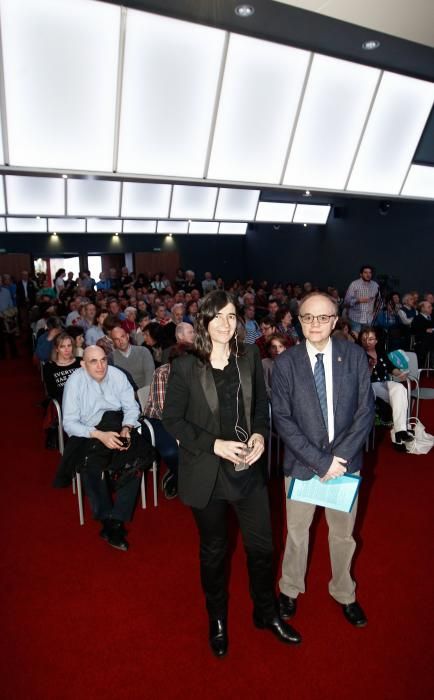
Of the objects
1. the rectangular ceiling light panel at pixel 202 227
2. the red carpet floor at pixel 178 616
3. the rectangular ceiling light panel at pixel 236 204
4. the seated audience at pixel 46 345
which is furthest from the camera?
the rectangular ceiling light panel at pixel 202 227

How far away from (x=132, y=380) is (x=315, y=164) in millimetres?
4340

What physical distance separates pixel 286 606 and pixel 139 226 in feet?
54.1

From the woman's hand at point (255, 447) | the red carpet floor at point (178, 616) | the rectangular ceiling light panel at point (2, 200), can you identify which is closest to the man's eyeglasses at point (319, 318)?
the woman's hand at point (255, 447)

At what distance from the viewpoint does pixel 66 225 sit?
16500mm

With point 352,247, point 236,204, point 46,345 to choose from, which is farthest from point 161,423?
point 352,247

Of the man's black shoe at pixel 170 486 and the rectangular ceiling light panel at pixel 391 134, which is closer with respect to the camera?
the man's black shoe at pixel 170 486

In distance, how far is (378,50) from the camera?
16.8 ft

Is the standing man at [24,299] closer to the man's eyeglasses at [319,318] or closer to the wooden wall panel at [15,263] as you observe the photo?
the wooden wall panel at [15,263]

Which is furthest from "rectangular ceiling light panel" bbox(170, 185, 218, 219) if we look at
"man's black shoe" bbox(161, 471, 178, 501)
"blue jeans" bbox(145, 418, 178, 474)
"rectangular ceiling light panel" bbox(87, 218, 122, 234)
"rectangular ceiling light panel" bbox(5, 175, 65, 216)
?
"man's black shoe" bbox(161, 471, 178, 501)

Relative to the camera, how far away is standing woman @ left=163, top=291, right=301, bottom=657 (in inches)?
80.0

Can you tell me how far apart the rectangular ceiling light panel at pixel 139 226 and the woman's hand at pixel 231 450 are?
1627 centimetres

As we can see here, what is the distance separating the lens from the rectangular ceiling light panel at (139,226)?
17.2 metres

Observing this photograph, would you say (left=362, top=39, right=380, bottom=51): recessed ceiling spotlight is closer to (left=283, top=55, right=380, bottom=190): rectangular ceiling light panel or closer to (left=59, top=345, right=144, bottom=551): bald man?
(left=283, top=55, right=380, bottom=190): rectangular ceiling light panel

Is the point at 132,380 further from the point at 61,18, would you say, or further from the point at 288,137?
the point at 288,137
